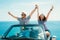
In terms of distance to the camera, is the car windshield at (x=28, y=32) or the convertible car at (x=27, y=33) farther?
the car windshield at (x=28, y=32)

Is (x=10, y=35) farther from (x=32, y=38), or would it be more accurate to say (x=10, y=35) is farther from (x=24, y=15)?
(x=24, y=15)

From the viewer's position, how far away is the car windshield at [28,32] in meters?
10.0

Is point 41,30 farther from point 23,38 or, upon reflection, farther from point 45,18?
point 45,18

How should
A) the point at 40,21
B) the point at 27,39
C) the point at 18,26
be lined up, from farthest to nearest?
the point at 40,21, the point at 18,26, the point at 27,39

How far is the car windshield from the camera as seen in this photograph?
10.0 meters

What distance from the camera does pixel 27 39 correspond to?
971 cm

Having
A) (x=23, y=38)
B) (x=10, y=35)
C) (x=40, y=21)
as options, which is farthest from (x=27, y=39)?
(x=40, y=21)

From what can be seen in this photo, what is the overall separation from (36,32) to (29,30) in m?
0.27

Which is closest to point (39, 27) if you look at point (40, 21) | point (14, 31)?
point (14, 31)

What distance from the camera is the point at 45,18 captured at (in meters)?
11.9

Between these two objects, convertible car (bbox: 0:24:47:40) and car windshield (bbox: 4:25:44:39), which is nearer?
convertible car (bbox: 0:24:47:40)

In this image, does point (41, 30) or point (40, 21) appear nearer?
point (41, 30)

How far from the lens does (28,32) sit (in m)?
10.2

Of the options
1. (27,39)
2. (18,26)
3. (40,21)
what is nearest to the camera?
(27,39)
